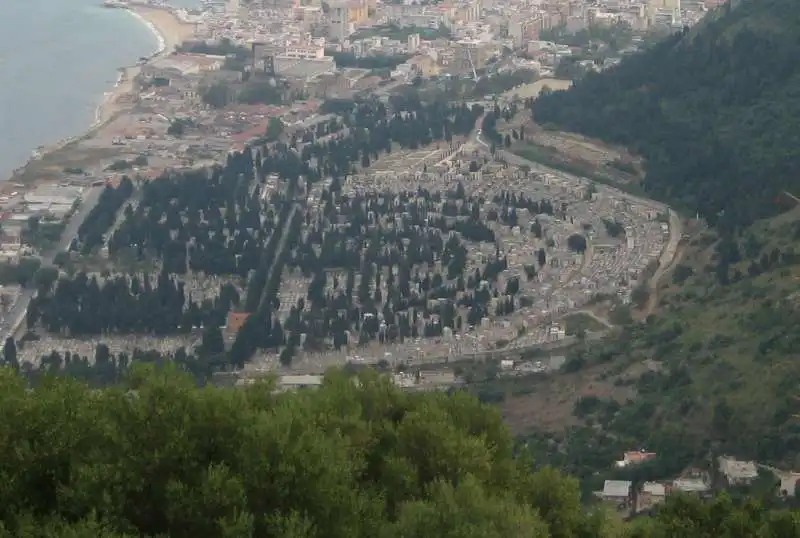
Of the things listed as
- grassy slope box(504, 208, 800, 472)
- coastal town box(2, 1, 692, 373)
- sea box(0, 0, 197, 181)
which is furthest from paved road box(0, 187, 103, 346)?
grassy slope box(504, 208, 800, 472)

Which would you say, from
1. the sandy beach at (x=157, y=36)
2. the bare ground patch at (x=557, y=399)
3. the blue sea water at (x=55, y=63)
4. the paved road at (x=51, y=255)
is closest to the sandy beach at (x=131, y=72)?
the sandy beach at (x=157, y=36)

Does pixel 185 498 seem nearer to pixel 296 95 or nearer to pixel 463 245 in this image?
pixel 463 245

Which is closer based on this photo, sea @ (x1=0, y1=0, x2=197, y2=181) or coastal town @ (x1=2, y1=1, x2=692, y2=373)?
coastal town @ (x1=2, y1=1, x2=692, y2=373)

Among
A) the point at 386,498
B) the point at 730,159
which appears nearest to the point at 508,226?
the point at 730,159

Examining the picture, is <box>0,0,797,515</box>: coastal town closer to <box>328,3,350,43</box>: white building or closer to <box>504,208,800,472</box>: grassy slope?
<box>504,208,800,472</box>: grassy slope

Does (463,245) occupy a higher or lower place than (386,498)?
lower

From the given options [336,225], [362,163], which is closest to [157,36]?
[362,163]

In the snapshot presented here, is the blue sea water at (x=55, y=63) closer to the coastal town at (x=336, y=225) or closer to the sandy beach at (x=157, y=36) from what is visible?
the sandy beach at (x=157, y=36)
